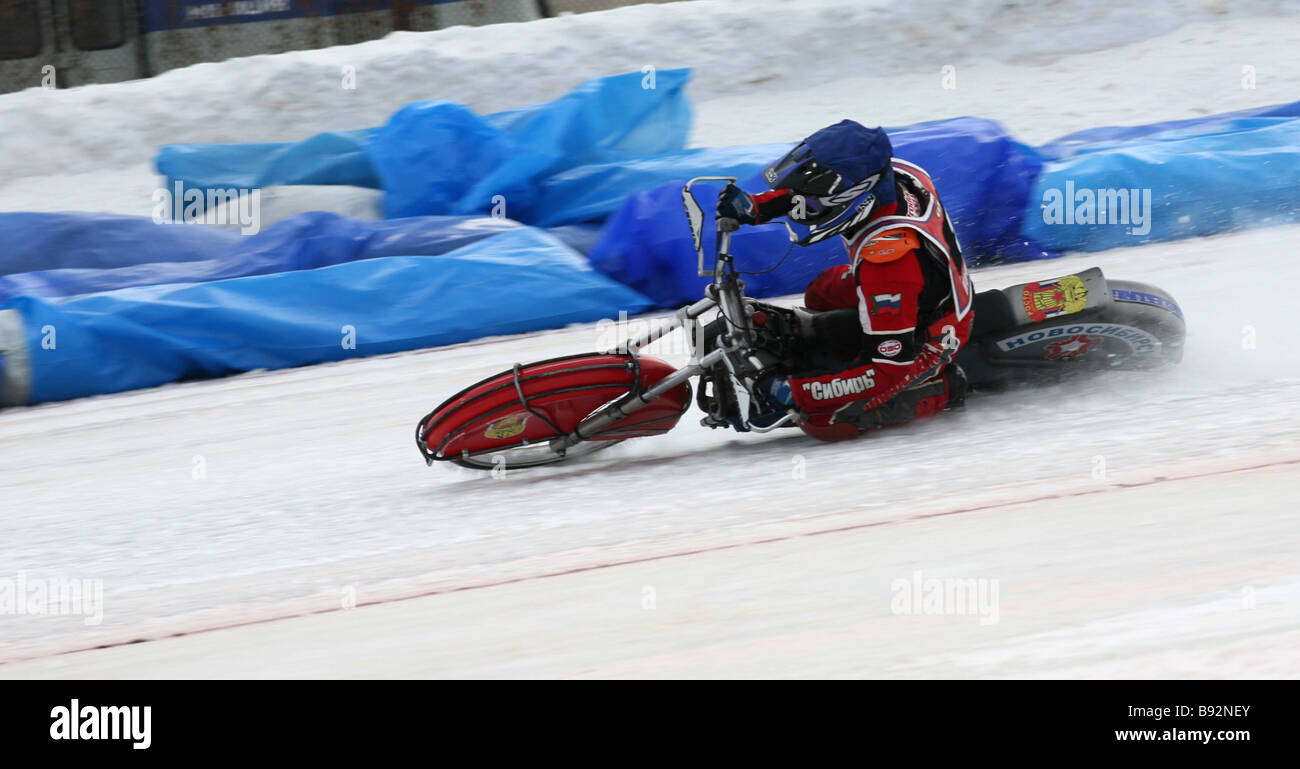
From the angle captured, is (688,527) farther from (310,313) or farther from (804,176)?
(310,313)

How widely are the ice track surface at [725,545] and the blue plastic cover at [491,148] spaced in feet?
9.76

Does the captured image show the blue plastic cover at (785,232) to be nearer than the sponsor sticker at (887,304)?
No

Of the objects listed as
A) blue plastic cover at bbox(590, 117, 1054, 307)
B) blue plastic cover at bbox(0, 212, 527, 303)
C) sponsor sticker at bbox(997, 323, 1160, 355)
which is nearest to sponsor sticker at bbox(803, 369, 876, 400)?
sponsor sticker at bbox(997, 323, 1160, 355)

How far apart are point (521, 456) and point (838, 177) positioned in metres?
1.37

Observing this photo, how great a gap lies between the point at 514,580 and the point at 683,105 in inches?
234

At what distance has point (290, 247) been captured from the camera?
7070mm

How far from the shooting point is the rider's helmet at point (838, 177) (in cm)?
358

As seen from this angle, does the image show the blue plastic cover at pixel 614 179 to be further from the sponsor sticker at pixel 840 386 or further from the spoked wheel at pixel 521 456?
the sponsor sticker at pixel 840 386

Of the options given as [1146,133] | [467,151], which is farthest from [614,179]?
[1146,133]

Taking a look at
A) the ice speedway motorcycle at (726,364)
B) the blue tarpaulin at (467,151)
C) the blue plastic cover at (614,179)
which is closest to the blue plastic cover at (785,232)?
the blue plastic cover at (614,179)

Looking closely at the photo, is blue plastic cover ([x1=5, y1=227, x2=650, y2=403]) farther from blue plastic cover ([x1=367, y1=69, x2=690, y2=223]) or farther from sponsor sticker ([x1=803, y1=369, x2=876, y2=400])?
sponsor sticker ([x1=803, y1=369, x2=876, y2=400])
